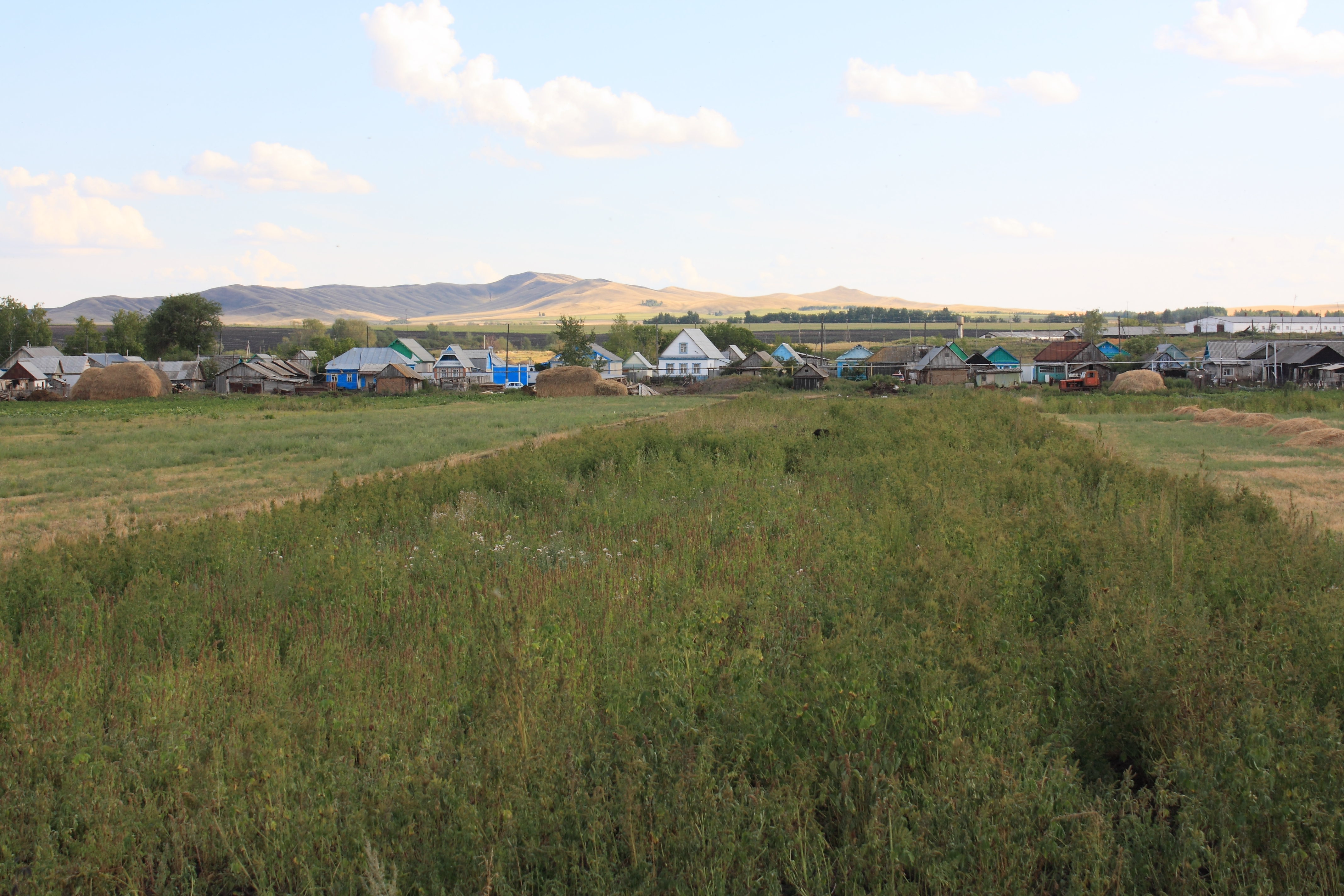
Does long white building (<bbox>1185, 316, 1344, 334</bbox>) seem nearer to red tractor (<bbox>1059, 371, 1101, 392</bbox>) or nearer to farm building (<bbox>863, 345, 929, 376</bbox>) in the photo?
farm building (<bbox>863, 345, 929, 376</bbox>)

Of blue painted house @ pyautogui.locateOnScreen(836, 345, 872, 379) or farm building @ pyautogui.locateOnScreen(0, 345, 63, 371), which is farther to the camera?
blue painted house @ pyautogui.locateOnScreen(836, 345, 872, 379)

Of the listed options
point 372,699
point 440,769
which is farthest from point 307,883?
point 372,699

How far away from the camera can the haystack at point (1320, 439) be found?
69.1 ft

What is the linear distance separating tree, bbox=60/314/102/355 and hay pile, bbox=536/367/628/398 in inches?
2610

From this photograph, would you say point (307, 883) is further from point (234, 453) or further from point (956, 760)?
point (234, 453)

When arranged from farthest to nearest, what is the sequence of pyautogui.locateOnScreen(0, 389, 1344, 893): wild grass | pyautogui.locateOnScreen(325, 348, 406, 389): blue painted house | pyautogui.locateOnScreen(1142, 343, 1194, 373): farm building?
pyautogui.locateOnScreen(325, 348, 406, 389): blue painted house → pyautogui.locateOnScreen(1142, 343, 1194, 373): farm building → pyautogui.locateOnScreen(0, 389, 1344, 893): wild grass

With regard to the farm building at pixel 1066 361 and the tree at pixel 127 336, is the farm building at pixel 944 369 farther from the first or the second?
the tree at pixel 127 336

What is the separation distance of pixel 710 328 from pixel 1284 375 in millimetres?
81436

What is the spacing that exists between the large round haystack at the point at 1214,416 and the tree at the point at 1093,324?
83575mm

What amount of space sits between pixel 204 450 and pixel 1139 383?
2171 inches

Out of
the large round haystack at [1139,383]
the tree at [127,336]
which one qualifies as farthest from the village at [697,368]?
the tree at [127,336]

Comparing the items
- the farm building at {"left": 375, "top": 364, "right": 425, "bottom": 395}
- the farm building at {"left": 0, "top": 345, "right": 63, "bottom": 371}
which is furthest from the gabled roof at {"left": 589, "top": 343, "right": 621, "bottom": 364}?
the farm building at {"left": 0, "top": 345, "right": 63, "bottom": 371}

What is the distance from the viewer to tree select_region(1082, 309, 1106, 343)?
110 m

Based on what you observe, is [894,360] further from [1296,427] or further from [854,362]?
[1296,427]
